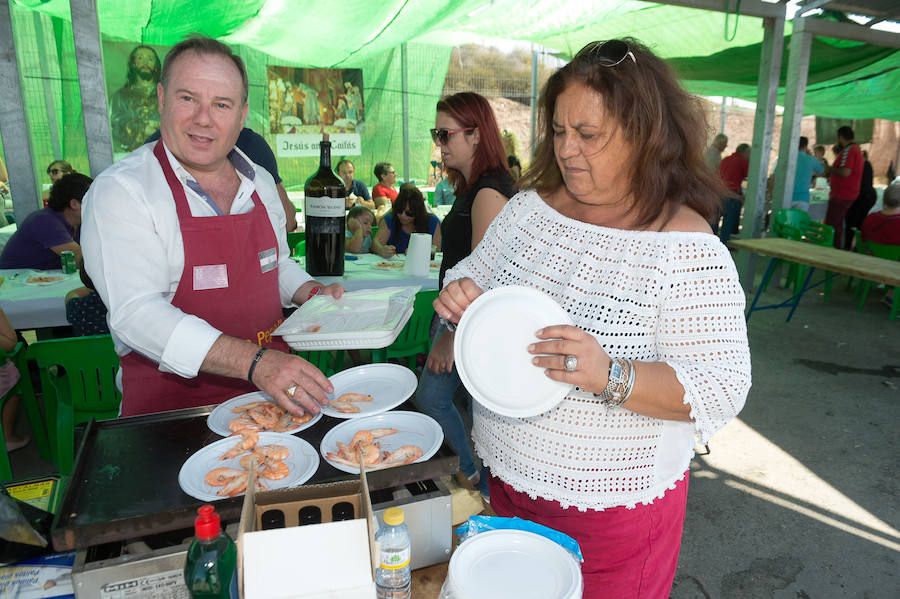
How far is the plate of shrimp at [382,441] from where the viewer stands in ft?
4.28

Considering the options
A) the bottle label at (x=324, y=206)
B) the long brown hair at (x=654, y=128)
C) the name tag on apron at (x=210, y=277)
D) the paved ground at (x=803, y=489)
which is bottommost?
the paved ground at (x=803, y=489)

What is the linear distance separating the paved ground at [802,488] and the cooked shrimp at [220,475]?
88.9 inches

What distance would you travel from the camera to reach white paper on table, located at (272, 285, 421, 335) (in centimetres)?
176

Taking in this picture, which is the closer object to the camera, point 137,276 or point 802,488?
point 137,276

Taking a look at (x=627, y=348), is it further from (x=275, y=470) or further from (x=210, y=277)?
(x=210, y=277)

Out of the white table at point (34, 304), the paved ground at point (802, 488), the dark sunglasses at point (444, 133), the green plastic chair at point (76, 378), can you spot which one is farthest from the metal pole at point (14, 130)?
the dark sunglasses at point (444, 133)

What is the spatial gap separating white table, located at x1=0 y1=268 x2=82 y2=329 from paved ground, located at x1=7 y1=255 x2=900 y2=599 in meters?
0.91

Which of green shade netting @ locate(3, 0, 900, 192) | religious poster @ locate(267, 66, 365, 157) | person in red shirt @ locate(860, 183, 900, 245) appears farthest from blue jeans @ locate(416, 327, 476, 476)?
religious poster @ locate(267, 66, 365, 157)

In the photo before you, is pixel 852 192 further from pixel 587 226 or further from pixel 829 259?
pixel 587 226

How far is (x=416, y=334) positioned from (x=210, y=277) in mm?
2396

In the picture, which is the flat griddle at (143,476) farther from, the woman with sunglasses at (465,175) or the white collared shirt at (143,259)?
the woman with sunglasses at (465,175)

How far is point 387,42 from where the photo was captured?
7.22m

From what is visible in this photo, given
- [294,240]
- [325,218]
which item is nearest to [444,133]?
[325,218]

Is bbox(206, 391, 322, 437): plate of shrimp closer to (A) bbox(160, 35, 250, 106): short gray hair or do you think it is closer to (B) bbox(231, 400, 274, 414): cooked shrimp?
(B) bbox(231, 400, 274, 414): cooked shrimp
